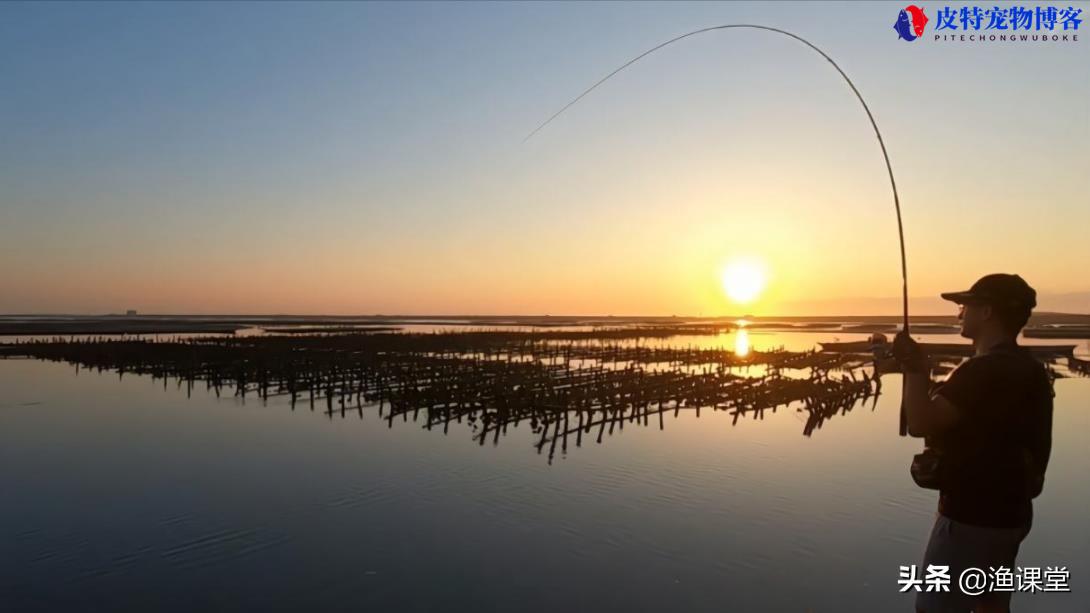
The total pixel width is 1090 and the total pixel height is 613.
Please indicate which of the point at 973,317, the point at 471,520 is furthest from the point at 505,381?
the point at 973,317

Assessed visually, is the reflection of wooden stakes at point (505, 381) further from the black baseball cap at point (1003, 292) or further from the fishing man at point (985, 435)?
the black baseball cap at point (1003, 292)

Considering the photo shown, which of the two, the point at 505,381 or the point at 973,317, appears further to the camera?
the point at 505,381

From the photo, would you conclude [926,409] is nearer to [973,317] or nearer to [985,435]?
[985,435]

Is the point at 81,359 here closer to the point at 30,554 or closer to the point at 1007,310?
the point at 30,554

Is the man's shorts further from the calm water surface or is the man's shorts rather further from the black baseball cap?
the calm water surface

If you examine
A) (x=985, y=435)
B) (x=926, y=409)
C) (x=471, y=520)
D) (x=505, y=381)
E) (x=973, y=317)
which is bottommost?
(x=471, y=520)

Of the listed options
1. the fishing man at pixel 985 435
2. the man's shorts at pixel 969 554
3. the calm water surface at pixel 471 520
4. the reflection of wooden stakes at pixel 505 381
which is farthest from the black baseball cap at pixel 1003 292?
the reflection of wooden stakes at pixel 505 381
